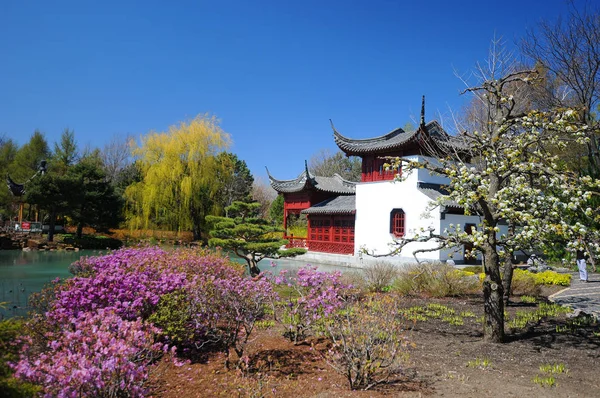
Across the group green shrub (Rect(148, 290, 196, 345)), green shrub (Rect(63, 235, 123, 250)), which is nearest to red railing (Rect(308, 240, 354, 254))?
green shrub (Rect(63, 235, 123, 250))

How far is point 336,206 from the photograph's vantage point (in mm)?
23828

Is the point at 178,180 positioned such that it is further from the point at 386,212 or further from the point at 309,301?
the point at 309,301

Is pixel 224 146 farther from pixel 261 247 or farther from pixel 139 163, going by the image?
pixel 261 247

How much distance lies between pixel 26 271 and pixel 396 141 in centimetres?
1624

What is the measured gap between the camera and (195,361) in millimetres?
5082

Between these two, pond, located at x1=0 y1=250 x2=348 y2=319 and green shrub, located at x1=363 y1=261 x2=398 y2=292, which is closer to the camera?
pond, located at x1=0 y1=250 x2=348 y2=319

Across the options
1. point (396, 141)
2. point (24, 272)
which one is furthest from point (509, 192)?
point (24, 272)

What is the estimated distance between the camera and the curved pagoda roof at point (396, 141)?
58.7 ft

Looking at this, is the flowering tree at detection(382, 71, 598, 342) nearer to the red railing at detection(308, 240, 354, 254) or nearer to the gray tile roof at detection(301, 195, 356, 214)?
the gray tile roof at detection(301, 195, 356, 214)

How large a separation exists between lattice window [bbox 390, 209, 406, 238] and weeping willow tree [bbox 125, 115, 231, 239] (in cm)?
1334

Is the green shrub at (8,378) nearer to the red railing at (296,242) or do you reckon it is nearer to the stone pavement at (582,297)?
the stone pavement at (582,297)

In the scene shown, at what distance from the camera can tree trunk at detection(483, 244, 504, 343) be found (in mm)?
5770

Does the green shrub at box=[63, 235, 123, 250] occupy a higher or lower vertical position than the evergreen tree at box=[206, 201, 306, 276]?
lower

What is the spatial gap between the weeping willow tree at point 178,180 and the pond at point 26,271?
5.04 m
